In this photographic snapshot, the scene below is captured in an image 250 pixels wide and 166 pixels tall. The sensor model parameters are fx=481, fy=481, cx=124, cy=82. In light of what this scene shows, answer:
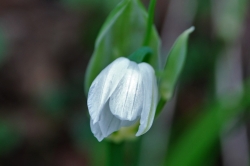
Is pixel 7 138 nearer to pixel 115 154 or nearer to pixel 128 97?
pixel 115 154

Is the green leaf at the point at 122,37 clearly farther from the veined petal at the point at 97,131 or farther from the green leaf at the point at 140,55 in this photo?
the veined petal at the point at 97,131

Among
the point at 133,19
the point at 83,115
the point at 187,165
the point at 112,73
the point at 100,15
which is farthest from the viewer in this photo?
the point at 100,15

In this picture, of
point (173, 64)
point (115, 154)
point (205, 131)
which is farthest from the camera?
point (205, 131)

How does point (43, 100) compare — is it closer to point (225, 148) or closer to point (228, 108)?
point (225, 148)

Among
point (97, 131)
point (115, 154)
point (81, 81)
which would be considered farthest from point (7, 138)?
point (97, 131)

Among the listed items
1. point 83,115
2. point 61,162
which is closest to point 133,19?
point 83,115

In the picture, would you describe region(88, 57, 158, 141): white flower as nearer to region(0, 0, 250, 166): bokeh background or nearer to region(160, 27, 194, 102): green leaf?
region(160, 27, 194, 102): green leaf
